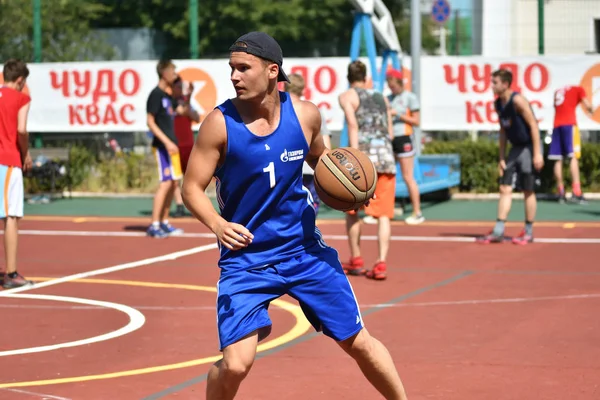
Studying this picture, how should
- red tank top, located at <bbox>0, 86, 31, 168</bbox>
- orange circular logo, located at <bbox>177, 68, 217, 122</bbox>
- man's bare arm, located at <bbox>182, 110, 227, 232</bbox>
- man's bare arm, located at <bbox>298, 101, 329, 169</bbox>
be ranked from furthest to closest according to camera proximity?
orange circular logo, located at <bbox>177, 68, 217, 122</bbox> → red tank top, located at <bbox>0, 86, 31, 168</bbox> → man's bare arm, located at <bbox>298, 101, 329, 169</bbox> → man's bare arm, located at <bbox>182, 110, 227, 232</bbox>

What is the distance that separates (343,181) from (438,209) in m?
12.2

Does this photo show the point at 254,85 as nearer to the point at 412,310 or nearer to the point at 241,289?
the point at 241,289

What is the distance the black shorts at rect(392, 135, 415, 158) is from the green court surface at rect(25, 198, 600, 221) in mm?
1245

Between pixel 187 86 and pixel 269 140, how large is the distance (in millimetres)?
10212

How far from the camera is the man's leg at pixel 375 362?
583 centimetres

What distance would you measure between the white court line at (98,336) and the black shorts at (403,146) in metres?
6.65

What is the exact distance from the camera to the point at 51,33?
1265 inches

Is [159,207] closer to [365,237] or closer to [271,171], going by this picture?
[365,237]

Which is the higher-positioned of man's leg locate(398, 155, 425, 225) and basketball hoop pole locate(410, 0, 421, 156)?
basketball hoop pole locate(410, 0, 421, 156)

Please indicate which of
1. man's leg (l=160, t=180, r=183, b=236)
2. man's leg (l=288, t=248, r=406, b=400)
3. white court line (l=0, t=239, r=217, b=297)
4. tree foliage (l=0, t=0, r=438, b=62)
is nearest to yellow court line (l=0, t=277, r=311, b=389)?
white court line (l=0, t=239, r=217, b=297)

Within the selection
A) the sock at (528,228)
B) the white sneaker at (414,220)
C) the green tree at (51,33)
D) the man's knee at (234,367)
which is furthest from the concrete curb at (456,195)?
the man's knee at (234,367)

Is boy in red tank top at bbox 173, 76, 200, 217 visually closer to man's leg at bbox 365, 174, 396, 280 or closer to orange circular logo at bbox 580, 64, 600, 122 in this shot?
man's leg at bbox 365, 174, 396, 280

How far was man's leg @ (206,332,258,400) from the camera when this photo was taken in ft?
18.3

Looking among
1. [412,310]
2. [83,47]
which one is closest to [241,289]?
[412,310]
